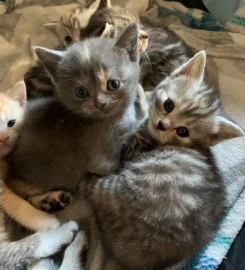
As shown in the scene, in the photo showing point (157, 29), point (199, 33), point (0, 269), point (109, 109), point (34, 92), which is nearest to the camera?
point (0, 269)

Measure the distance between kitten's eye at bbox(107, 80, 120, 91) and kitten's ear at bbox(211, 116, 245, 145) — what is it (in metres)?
0.37

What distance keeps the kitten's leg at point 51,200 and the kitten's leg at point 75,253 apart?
0.43ft

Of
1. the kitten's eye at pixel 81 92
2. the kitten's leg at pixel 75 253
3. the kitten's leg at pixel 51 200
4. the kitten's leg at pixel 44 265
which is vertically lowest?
the kitten's leg at pixel 44 265

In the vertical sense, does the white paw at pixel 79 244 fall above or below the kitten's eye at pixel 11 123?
below

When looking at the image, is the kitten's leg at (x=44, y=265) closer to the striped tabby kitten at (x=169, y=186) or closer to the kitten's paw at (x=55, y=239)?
the kitten's paw at (x=55, y=239)

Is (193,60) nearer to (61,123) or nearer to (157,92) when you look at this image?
(157,92)

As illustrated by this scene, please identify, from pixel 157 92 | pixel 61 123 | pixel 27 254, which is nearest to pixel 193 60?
pixel 157 92

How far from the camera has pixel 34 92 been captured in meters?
1.95

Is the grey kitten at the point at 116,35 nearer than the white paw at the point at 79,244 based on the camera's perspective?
No

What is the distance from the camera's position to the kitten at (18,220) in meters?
1.57

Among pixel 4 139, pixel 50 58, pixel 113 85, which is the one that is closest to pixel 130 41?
pixel 113 85

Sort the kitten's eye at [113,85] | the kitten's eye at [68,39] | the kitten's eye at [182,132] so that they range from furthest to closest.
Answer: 1. the kitten's eye at [68,39]
2. the kitten's eye at [182,132]
3. the kitten's eye at [113,85]

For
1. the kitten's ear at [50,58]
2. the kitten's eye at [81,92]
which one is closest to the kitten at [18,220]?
the kitten's ear at [50,58]

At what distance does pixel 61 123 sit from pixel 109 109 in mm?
179
